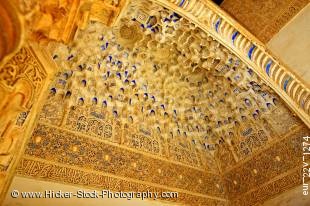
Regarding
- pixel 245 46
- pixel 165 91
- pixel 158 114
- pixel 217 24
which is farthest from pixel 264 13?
pixel 158 114

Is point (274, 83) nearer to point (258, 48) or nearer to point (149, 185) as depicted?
point (258, 48)

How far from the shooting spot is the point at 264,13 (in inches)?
140

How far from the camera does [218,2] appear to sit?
13.1 feet

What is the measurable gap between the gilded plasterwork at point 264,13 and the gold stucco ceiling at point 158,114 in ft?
1.64

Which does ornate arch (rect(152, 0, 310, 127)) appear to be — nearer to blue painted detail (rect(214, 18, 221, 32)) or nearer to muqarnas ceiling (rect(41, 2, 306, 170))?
blue painted detail (rect(214, 18, 221, 32))

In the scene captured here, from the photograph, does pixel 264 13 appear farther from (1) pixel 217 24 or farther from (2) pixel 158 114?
(2) pixel 158 114

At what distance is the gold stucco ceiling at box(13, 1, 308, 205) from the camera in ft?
10.7

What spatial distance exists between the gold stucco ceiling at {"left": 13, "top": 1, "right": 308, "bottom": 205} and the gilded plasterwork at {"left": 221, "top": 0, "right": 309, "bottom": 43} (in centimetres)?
50

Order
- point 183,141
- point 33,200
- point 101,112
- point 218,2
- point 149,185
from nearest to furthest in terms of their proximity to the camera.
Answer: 1. point 33,200
2. point 149,185
3. point 101,112
4. point 218,2
5. point 183,141

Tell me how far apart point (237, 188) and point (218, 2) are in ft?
9.68

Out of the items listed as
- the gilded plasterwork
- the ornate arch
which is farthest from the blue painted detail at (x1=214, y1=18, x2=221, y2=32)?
the gilded plasterwork

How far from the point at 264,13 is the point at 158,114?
216 centimetres

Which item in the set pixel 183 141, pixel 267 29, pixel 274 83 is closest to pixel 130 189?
pixel 183 141

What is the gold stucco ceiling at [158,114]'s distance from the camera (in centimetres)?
326
